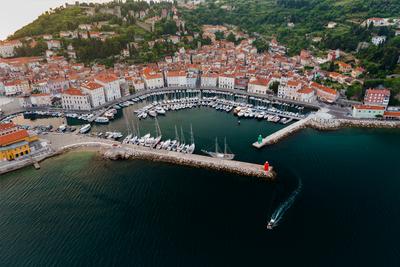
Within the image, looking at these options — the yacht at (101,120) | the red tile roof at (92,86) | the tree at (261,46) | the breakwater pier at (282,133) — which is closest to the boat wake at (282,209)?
the breakwater pier at (282,133)

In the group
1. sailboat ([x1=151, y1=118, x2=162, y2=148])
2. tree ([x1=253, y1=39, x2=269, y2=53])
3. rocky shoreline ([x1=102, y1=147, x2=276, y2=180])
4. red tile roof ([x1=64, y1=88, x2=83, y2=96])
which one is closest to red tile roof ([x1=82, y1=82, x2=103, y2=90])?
red tile roof ([x1=64, y1=88, x2=83, y2=96])

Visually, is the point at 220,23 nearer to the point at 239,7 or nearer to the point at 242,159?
the point at 239,7

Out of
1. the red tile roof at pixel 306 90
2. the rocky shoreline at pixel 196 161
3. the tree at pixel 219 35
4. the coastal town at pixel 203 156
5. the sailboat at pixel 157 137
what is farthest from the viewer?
the tree at pixel 219 35

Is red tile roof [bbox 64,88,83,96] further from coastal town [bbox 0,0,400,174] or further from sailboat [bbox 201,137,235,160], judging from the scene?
sailboat [bbox 201,137,235,160]

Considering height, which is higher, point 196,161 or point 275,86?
point 275,86

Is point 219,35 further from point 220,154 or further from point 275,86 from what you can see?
point 220,154

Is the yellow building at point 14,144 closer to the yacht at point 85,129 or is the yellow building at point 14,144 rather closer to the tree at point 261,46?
the yacht at point 85,129

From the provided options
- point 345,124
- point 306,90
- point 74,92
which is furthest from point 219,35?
point 345,124
